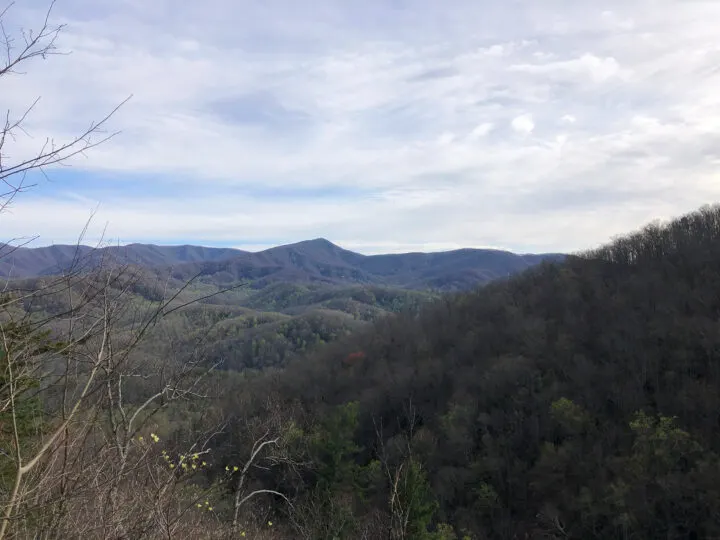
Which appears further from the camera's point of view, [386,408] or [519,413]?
[386,408]

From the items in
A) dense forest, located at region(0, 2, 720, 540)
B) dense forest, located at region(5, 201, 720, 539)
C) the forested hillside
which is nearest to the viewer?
dense forest, located at region(0, 2, 720, 540)

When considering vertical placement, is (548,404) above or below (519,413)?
above

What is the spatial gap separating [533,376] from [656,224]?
26223 mm

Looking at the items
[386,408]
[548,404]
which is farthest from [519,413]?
[386,408]

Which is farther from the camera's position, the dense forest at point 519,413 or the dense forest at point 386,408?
the dense forest at point 519,413

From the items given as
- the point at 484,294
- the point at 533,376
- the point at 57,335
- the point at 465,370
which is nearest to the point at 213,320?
the point at 57,335

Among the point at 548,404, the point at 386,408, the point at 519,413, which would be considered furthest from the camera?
the point at 386,408

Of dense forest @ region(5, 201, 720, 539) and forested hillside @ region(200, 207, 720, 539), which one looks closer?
dense forest @ region(5, 201, 720, 539)

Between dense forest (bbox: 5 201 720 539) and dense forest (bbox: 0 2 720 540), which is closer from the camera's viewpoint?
dense forest (bbox: 0 2 720 540)

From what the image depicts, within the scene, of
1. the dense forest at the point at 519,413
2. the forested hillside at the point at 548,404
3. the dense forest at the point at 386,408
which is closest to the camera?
the dense forest at the point at 386,408

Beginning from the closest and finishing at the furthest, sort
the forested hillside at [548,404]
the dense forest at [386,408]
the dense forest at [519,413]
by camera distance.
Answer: the dense forest at [386,408]
the dense forest at [519,413]
the forested hillside at [548,404]

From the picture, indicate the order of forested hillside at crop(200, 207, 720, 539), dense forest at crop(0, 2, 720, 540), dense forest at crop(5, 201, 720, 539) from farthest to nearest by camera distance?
forested hillside at crop(200, 207, 720, 539)
dense forest at crop(5, 201, 720, 539)
dense forest at crop(0, 2, 720, 540)

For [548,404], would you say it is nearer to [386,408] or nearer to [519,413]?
[519,413]

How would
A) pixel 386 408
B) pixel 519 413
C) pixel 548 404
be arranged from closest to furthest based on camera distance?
1. pixel 548 404
2. pixel 519 413
3. pixel 386 408
